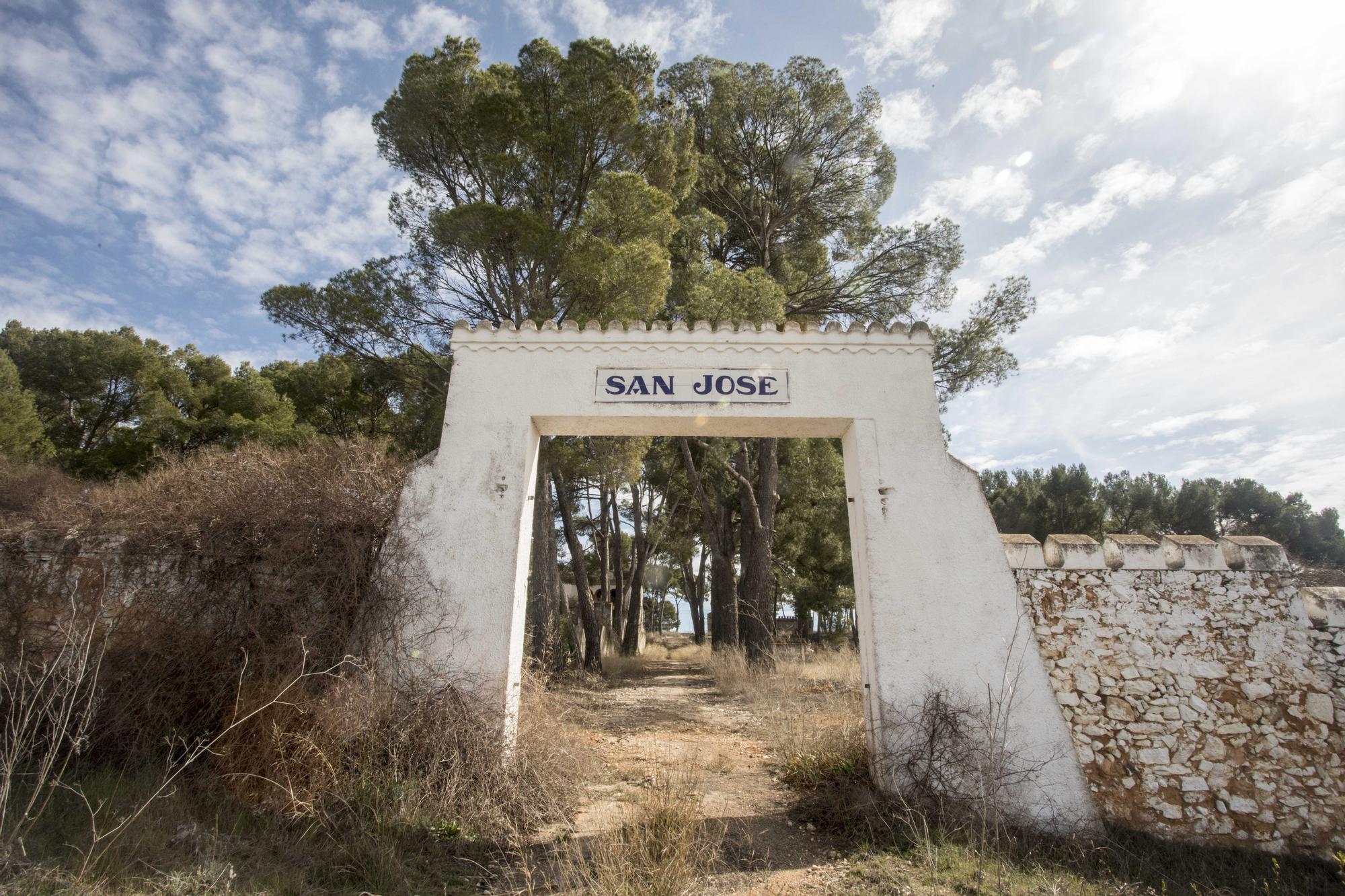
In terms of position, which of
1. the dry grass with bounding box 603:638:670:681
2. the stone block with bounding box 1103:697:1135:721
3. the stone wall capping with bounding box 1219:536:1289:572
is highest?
the stone wall capping with bounding box 1219:536:1289:572

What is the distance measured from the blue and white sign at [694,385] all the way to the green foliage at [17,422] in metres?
11.3

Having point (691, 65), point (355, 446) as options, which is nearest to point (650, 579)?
point (691, 65)

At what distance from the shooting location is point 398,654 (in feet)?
16.2

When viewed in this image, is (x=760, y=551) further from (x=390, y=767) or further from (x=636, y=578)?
(x=390, y=767)

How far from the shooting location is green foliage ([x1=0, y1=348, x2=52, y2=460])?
36.0 ft

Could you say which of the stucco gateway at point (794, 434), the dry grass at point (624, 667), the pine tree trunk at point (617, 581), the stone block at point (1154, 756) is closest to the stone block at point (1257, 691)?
the stone block at point (1154, 756)

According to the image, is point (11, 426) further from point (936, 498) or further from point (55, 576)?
point (936, 498)

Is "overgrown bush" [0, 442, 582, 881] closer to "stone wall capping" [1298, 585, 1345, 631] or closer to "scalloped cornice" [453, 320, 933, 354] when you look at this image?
"scalloped cornice" [453, 320, 933, 354]

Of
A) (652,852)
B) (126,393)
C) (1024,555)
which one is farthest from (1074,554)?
(126,393)

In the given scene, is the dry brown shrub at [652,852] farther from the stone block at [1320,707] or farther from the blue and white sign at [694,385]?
the stone block at [1320,707]

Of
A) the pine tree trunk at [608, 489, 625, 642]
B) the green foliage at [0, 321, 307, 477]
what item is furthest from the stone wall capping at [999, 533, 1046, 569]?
the pine tree trunk at [608, 489, 625, 642]

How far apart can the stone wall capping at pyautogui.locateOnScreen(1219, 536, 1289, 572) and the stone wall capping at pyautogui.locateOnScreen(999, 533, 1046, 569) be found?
4.67ft

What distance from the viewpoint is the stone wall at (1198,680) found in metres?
4.77

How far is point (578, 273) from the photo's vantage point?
399 inches
